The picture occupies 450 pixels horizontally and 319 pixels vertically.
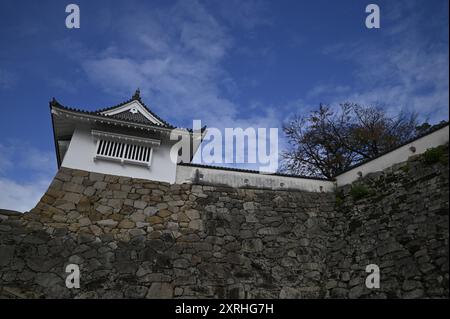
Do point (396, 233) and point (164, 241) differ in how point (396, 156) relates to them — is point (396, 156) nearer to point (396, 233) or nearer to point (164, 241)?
point (396, 233)

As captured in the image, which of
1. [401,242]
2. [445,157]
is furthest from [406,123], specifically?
[401,242]

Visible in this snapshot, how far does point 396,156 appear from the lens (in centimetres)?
736

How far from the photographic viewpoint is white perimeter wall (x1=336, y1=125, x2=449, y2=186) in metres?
6.53

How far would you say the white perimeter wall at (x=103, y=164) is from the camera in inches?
308

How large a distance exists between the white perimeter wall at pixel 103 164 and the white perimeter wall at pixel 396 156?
16.1 feet

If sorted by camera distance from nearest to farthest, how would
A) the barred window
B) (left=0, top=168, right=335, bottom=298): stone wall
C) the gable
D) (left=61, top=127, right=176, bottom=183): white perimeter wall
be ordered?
(left=0, top=168, right=335, bottom=298): stone wall, (left=61, top=127, right=176, bottom=183): white perimeter wall, the barred window, the gable

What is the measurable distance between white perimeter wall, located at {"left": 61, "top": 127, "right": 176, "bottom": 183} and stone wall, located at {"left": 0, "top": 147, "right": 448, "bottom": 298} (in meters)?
0.21

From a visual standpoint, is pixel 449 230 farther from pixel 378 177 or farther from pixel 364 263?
pixel 378 177

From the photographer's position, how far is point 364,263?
6238 millimetres

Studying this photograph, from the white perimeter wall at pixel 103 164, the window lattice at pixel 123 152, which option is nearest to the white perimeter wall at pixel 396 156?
the white perimeter wall at pixel 103 164
